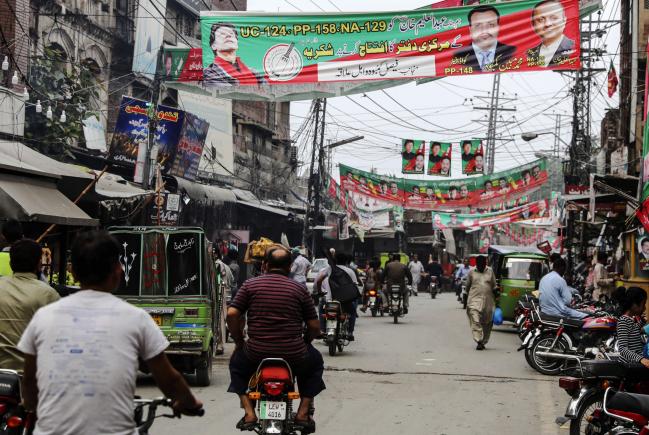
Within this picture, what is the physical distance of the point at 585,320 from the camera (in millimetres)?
13555

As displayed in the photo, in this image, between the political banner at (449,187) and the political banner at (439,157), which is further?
the political banner at (449,187)

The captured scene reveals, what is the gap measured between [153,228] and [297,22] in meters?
4.08

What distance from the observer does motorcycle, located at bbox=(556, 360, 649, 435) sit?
7312 millimetres

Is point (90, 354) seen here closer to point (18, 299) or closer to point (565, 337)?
point (18, 299)

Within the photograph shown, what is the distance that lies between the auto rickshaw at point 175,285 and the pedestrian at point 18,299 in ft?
18.6

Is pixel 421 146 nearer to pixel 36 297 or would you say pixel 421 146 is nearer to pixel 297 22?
pixel 297 22

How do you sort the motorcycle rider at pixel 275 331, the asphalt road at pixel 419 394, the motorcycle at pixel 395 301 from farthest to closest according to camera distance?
the motorcycle at pixel 395 301 < the asphalt road at pixel 419 394 < the motorcycle rider at pixel 275 331

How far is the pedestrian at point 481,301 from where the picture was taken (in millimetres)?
17047

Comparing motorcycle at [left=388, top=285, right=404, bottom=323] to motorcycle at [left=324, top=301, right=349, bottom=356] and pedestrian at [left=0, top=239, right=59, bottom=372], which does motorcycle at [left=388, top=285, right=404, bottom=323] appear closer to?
motorcycle at [left=324, top=301, right=349, bottom=356]

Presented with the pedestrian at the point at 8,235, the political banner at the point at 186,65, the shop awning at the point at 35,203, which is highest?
the political banner at the point at 186,65

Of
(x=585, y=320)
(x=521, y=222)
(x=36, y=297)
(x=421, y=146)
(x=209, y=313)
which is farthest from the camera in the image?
(x=521, y=222)

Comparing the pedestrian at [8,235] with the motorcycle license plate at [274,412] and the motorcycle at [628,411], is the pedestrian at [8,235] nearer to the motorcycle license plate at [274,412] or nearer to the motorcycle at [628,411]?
the motorcycle license plate at [274,412]

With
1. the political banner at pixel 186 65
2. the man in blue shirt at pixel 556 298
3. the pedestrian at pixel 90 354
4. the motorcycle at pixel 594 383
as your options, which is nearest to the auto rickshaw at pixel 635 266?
the man in blue shirt at pixel 556 298

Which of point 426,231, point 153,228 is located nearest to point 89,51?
point 153,228
